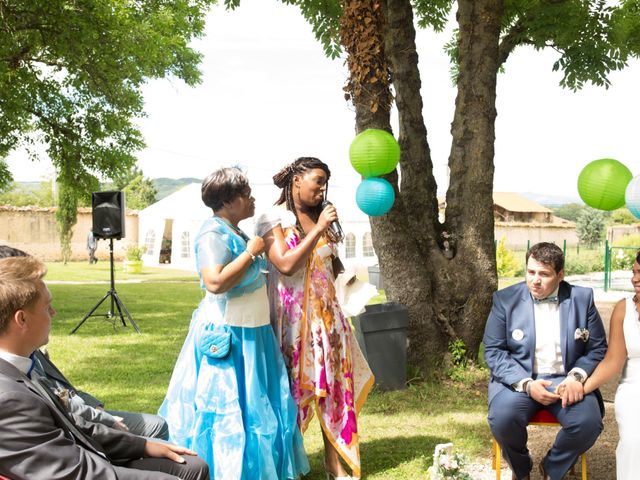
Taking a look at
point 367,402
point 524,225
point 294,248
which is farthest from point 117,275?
point 524,225

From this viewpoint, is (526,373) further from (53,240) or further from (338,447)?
(53,240)

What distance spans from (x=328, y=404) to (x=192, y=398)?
78cm

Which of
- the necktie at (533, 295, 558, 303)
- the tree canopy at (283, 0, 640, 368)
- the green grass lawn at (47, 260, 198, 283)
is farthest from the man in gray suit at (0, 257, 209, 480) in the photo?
the green grass lawn at (47, 260, 198, 283)

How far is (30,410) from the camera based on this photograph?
6.87 feet

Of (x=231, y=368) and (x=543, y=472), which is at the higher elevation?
(x=231, y=368)

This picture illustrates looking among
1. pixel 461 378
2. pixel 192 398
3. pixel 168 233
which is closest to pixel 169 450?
pixel 192 398

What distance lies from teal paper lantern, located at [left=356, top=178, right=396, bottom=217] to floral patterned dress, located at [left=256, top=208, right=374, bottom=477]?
1.35 m

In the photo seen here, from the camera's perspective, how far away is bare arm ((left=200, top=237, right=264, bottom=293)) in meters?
3.50

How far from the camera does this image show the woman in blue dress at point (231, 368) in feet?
11.7

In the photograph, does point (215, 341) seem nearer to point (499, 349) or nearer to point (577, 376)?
point (499, 349)

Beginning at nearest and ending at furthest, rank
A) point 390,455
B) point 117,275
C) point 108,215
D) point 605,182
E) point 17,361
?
point 17,361, point 605,182, point 390,455, point 108,215, point 117,275

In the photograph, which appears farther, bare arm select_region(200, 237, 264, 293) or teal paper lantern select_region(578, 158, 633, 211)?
teal paper lantern select_region(578, 158, 633, 211)

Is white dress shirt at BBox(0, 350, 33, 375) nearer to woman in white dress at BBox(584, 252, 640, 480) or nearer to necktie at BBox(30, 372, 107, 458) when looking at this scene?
necktie at BBox(30, 372, 107, 458)

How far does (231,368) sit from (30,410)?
161 cm
